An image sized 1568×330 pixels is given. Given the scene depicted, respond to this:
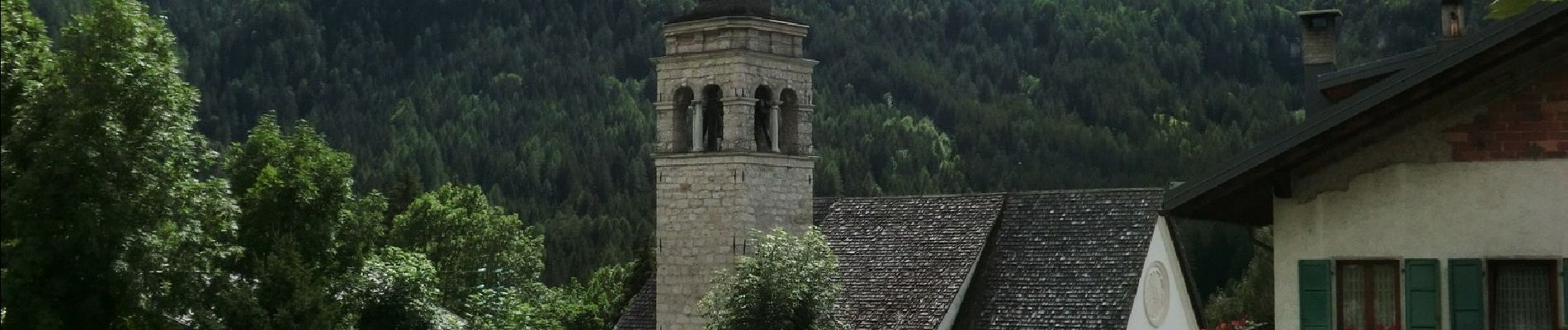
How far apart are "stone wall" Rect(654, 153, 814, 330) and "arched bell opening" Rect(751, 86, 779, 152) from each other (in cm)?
58

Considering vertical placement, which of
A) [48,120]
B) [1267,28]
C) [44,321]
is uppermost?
[1267,28]

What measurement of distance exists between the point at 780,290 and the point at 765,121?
6789mm

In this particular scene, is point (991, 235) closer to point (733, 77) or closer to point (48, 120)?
point (733, 77)

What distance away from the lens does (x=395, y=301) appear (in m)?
33.7

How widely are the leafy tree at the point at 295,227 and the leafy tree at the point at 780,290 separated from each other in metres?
6.18

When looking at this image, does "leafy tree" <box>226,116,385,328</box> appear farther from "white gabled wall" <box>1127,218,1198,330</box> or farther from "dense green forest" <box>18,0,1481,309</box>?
"dense green forest" <box>18,0,1481,309</box>

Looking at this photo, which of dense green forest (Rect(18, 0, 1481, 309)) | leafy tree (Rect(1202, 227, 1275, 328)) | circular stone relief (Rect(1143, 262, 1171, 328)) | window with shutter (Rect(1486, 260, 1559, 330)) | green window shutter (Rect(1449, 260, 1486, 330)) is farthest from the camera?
dense green forest (Rect(18, 0, 1481, 309))

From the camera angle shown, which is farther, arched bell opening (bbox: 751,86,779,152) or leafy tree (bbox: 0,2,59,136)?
arched bell opening (bbox: 751,86,779,152)

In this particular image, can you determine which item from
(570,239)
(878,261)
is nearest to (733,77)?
(878,261)

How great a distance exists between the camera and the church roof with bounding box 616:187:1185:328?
36.9m

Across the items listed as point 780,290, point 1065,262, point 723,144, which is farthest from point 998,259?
point 780,290

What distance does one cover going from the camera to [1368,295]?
1379cm

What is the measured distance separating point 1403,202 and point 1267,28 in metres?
141

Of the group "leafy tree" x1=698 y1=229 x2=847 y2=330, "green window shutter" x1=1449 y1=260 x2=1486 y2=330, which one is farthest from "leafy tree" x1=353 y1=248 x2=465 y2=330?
"green window shutter" x1=1449 y1=260 x2=1486 y2=330
